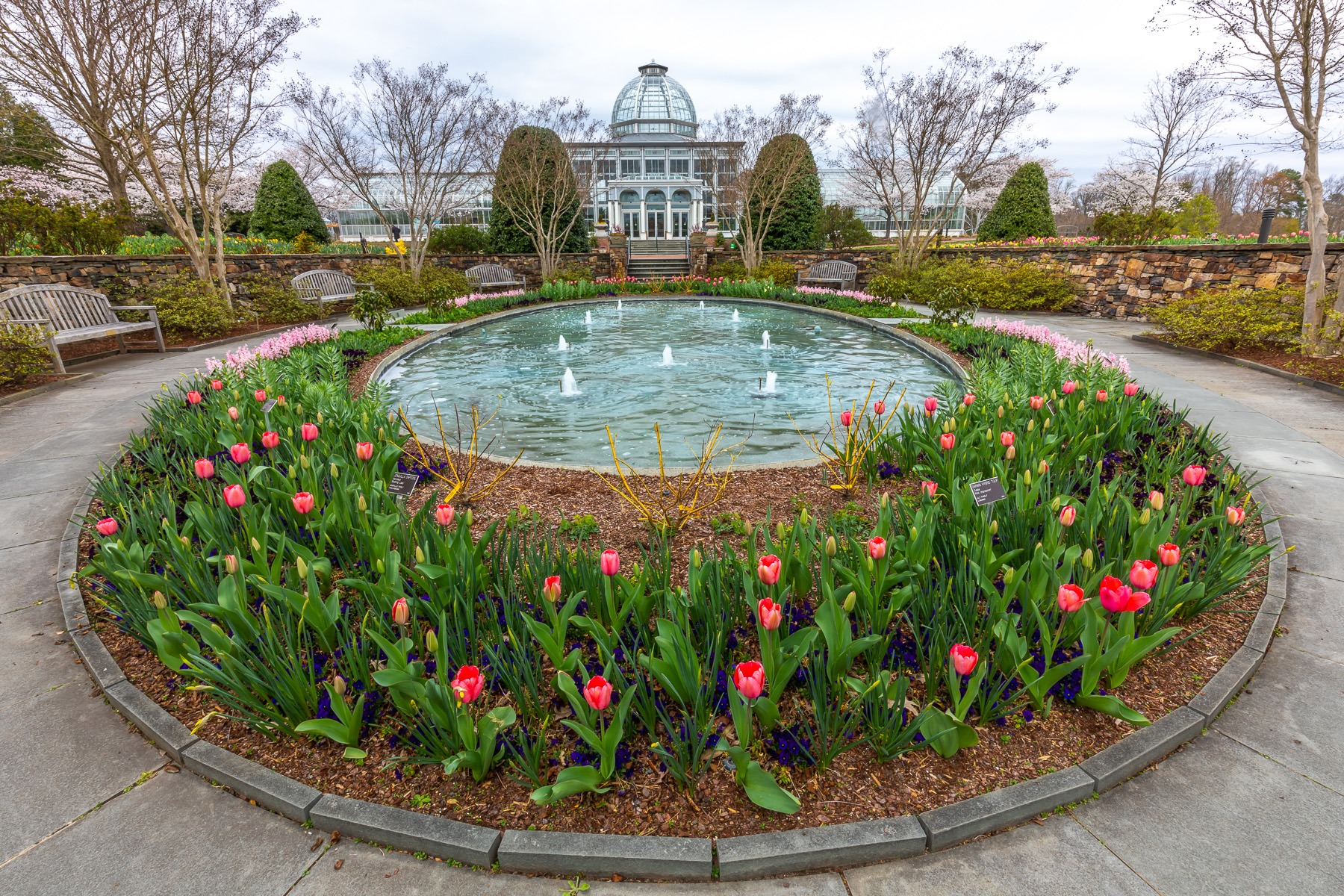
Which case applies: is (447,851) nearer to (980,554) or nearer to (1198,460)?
(980,554)

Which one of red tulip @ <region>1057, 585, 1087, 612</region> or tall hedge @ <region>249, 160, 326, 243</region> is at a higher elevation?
tall hedge @ <region>249, 160, 326, 243</region>

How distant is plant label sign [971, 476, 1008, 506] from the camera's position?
278 cm

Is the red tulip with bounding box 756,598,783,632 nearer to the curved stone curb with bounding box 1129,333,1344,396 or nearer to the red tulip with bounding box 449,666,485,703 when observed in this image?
the red tulip with bounding box 449,666,485,703

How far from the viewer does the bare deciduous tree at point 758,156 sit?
19.5m

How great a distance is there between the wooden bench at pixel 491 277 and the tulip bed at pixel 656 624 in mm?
16631

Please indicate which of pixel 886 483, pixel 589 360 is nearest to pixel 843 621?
pixel 886 483

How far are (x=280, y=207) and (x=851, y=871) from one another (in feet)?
102

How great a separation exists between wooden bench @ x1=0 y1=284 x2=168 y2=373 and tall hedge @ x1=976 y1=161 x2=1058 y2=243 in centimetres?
2348

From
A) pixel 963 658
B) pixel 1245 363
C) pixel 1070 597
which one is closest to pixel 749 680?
pixel 963 658

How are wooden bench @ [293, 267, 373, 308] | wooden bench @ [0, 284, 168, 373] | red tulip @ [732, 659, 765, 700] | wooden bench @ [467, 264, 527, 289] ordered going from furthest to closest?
1. wooden bench @ [467, 264, 527, 289]
2. wooden bench @ [293, 267, 373, 308]
3. wooden bench @ [0, 284, 168, 373]
4. red tulip @ [732, 659, 765, 700]

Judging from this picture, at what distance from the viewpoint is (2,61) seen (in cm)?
934

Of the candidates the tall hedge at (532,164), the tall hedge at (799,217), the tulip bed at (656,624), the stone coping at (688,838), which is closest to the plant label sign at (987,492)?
the tulip bed at (656,624)

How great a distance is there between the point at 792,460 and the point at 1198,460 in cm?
264

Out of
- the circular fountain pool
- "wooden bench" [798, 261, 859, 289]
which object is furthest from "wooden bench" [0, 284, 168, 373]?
"wooden bench" [798, 261, 859, 289]
